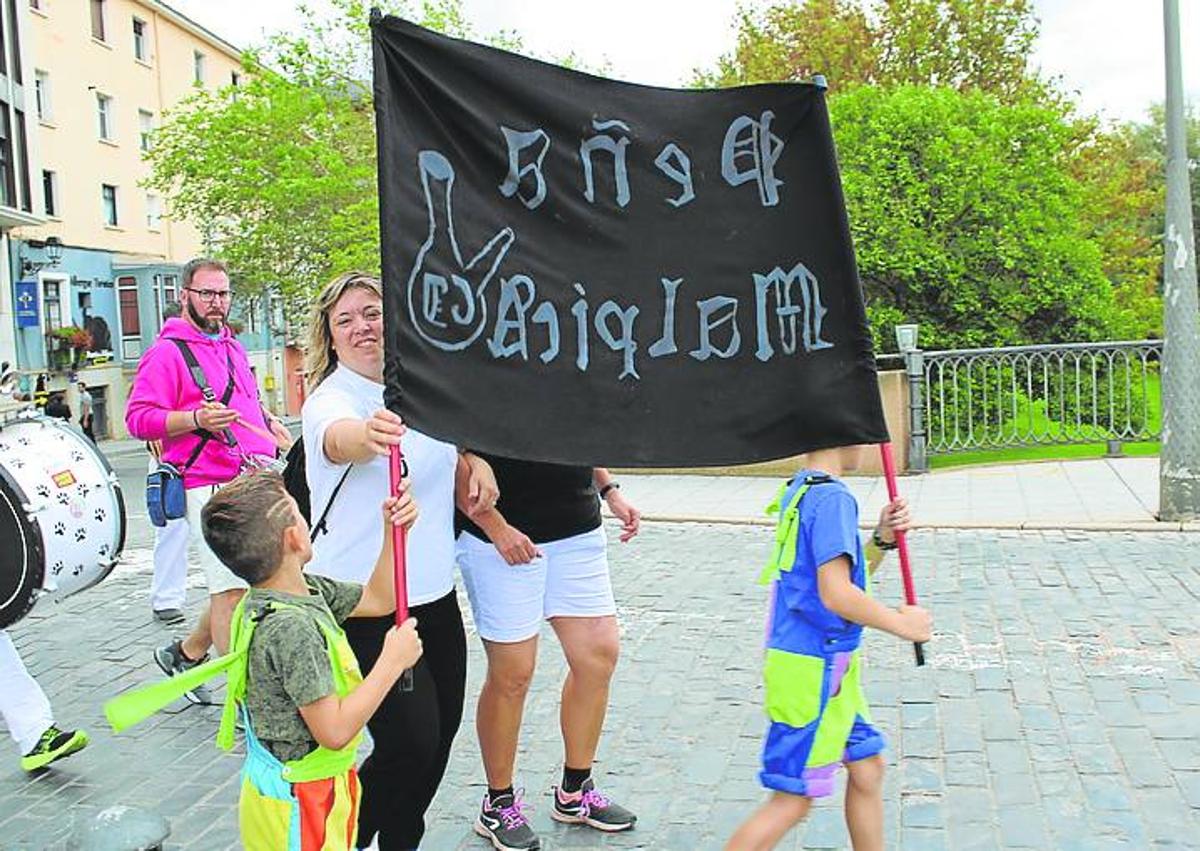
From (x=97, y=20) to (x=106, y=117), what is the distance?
10.3ft

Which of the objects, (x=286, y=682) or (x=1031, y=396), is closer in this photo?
(x=286, y=682)

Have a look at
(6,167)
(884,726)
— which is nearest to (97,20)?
(6,167)

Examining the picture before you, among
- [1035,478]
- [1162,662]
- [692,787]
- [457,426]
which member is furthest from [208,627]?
[1035,478]

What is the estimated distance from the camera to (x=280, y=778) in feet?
10.0

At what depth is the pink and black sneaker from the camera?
443 centimetres

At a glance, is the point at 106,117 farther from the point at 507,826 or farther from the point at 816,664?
the point at 816,664

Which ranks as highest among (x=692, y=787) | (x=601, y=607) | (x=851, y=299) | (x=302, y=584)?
(x=851, y=299)

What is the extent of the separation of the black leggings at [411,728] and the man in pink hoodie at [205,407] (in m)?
2.03

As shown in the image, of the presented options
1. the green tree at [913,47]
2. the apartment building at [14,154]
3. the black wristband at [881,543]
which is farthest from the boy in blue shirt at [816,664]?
the apartment building at [14,154]

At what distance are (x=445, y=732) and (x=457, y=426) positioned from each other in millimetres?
1060

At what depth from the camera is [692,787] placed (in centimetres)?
484

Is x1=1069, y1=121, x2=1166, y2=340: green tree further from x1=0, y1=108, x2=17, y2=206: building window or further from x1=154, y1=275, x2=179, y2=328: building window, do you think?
x1=154, y1=275, x2=179, y2=328: building window

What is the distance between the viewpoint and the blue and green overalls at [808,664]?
3.45 metres

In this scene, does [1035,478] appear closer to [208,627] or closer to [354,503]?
[208,627]
